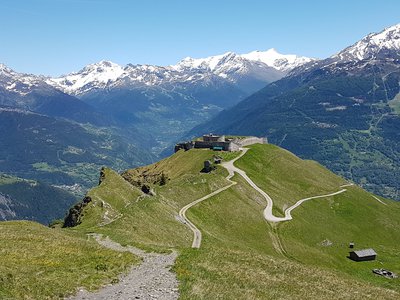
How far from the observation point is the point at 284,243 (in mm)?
110250

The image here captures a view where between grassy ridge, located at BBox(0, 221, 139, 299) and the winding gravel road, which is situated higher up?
grassy ridge, located at BBox(0, 221, 139, 299)

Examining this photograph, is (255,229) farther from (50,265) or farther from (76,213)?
(50,265)

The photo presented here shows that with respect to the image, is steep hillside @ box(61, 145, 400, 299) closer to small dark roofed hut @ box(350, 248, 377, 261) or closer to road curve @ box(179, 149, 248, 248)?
road curve @ box(179, 149, 248, 248)

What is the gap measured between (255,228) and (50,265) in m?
74.6

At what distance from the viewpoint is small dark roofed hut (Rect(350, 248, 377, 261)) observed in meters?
120

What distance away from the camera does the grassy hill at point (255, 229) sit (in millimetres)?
48938

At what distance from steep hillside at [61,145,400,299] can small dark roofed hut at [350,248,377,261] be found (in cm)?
215

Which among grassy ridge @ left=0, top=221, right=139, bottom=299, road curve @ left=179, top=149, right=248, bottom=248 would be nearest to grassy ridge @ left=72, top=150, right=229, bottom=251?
road curve @ left=179, top=149, right=248, bottom=248

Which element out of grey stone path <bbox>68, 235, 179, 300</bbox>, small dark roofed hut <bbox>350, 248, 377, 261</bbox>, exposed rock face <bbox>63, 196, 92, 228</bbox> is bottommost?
small dark roofed hut <bbox>350, 248, 377, 261</bbox>

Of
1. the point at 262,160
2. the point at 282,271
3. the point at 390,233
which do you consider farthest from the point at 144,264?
the point at 262,160

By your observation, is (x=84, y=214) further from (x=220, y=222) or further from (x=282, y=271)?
(x=282, y=271)

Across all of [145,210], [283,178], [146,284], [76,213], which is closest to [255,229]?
[145,210]

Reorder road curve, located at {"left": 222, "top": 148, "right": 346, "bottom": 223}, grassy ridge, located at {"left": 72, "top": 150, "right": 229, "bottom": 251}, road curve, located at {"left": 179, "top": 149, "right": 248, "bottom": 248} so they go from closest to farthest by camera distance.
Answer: grassy ridge, located at {"left": 72, "top": 150, "right": 229, "bottom": 251} < road curve, located at {"left": 179, "top": 149, "right": 248, "bottom": 248} < road curve, located at {"left": 222, "top": 148, "right": 346, "bottom": 223}

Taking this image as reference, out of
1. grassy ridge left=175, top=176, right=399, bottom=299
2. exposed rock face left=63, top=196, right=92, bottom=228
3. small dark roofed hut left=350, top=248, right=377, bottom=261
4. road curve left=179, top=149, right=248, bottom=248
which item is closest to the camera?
grassy ridge left=175, top=176, right=399, bottom=299
